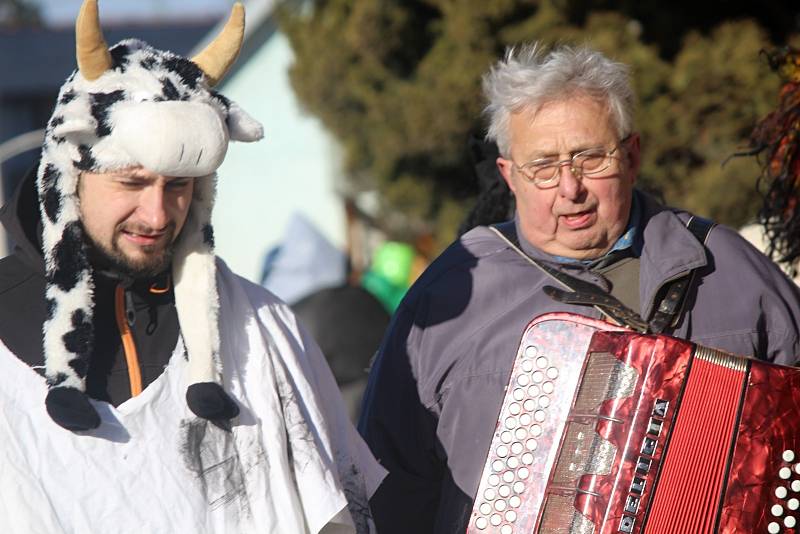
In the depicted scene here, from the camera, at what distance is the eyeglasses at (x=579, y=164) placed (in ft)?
10.8

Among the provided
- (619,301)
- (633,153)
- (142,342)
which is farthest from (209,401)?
(633,153)

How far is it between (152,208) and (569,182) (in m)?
1.12

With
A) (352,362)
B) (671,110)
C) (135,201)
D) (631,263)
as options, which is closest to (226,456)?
(135,201)

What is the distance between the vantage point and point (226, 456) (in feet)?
9.09

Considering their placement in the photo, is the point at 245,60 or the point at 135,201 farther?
the point at 245,60

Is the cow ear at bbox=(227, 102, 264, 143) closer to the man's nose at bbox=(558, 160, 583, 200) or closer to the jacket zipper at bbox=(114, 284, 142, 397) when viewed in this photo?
the jacket zipper at bbox=(114, 284, 142, 397)

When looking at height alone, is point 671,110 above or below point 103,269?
above

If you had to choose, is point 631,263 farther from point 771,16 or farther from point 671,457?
point 771,16

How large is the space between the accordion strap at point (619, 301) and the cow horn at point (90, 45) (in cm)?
126

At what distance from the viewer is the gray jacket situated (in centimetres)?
326

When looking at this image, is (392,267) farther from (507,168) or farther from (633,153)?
(633,153)

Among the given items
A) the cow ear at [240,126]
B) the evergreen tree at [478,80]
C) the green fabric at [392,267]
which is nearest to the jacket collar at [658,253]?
the cow ear at [240,126]

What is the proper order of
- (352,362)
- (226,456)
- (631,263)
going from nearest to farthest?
(226,456), (631,263), (352,362)

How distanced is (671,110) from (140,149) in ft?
22.7
